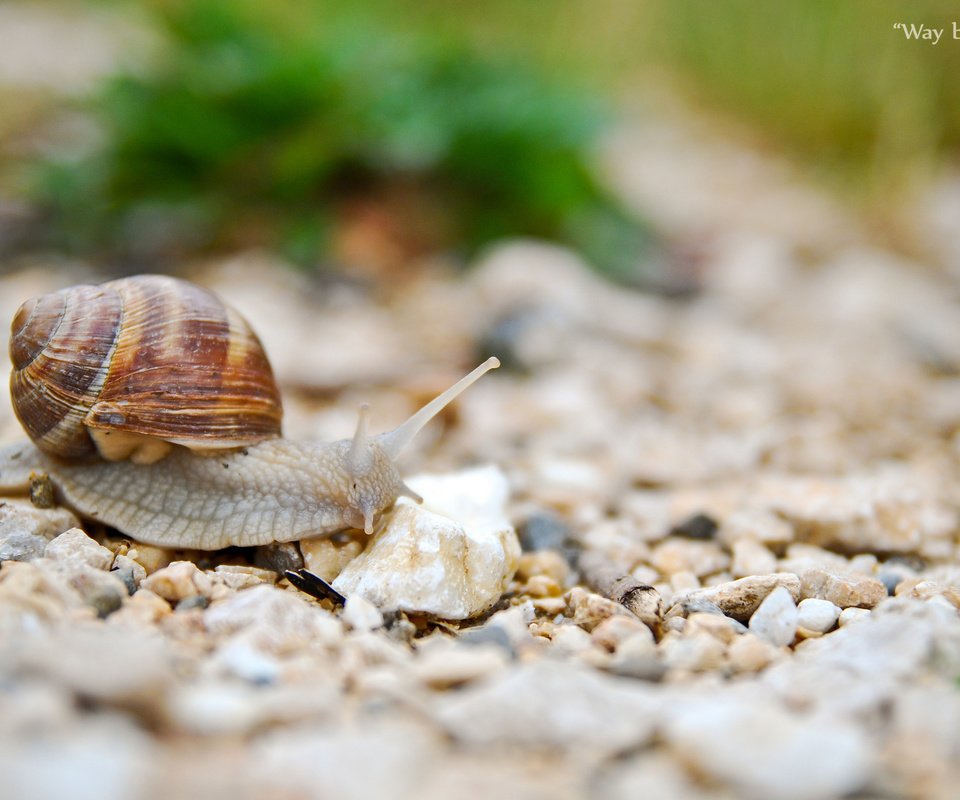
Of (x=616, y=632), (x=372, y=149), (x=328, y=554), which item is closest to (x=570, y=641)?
(x=616, y=632)

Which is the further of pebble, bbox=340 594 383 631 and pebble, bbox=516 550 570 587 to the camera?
pebble, bbox=516 550 570 587

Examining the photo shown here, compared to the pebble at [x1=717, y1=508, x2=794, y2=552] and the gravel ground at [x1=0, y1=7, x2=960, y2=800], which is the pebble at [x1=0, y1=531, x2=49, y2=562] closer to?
the gravel ground at [x1=0, y1=7, x2=960, y2=800]

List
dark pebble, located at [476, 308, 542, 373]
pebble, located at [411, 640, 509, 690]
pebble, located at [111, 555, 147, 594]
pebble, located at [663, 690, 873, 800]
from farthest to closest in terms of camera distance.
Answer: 1. dark pebble, located at [476, 308, 542, 373]
2. pebble, located at [111, 555, 147, 594]
3. pebble, located at [411, 640, 509, 690]
4. pebble, located at [663, 690, 873, 800]

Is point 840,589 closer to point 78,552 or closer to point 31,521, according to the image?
point 78,552

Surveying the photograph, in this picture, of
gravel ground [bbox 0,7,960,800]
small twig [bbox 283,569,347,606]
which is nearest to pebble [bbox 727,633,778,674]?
gravel ground [bbox 0,7,960,800]

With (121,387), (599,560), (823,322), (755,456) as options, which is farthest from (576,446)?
(823,322)
